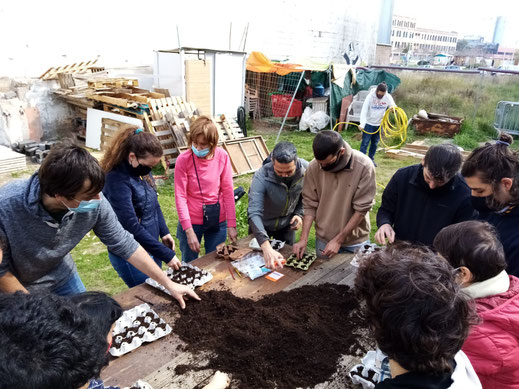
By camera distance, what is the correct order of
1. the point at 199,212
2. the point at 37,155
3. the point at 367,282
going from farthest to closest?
the point at 37,155 → the point at 199,212 → the point at 367,282

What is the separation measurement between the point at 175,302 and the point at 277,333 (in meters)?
0.71

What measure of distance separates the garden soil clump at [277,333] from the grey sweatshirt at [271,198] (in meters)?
0.79

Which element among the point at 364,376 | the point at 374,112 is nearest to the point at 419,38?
the point at 374,112

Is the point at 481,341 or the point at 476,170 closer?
the point at 481,341

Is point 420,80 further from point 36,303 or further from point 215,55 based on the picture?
point 36,303

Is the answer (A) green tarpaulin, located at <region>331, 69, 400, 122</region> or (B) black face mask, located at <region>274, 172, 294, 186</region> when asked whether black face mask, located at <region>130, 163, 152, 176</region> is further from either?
(A) green tarpaulin, located at <region>331, 69, 400, 122</region>

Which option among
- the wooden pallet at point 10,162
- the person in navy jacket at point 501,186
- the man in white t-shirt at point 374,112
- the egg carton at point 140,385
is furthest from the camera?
the man in white t-shirt at point 374,112

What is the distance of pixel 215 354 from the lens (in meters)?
1.96

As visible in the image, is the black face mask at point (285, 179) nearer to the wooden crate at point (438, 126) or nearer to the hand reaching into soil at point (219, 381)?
the hand reaching into soil at point (219, 381)

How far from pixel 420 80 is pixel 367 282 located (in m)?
15.3

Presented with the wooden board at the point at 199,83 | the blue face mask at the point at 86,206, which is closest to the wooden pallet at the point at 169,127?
the wooden board at the point at 199,83

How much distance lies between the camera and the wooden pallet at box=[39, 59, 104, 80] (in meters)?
8.96

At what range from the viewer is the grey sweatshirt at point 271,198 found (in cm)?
318

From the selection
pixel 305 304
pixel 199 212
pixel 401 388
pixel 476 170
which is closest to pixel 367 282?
pixel 401 388
